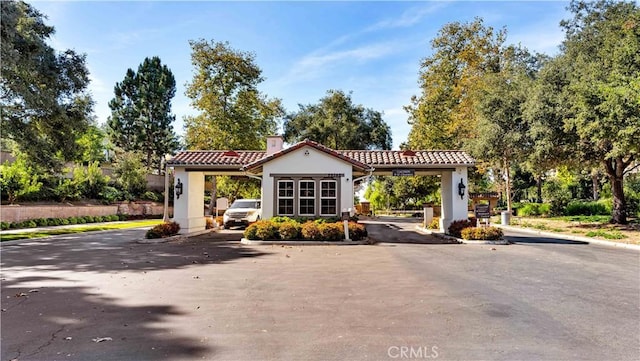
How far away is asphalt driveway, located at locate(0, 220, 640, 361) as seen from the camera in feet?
15.7

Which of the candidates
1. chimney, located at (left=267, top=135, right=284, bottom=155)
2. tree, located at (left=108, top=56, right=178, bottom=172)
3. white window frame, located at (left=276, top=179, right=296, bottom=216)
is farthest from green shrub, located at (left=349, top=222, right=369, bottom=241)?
tree, located at (left=108, top=56, right=178, bottom=172)

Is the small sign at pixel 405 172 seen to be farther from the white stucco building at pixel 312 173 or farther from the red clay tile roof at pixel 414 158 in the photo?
the red clay tile roof at pixel 414 158

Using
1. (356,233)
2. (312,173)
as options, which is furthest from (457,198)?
(312,173)

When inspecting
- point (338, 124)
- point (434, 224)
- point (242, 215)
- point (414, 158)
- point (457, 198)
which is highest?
point (338, 124)

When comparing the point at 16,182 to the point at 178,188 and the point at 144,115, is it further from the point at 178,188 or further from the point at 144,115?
the point at 144,115

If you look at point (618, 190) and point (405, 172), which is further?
point (618, 190)

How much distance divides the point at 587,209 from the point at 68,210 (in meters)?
38.1

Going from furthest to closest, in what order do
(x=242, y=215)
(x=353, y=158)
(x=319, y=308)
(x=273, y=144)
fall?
(x=242, y=215)
(x=273, y=144)
(x=353, y=158)
(x=319, y=308)

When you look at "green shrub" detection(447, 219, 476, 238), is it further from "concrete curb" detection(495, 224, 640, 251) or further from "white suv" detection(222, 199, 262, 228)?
"white suv" detection(222, 199, 262, 228)

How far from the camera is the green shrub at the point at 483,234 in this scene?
56.6ft

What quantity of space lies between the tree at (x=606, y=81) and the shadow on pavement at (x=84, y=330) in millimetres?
16689

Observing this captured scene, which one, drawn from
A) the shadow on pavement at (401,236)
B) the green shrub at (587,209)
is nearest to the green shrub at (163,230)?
the shadow on pavement at (401,236)

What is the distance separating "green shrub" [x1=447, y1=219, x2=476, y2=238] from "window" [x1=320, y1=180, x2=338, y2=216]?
5.33m

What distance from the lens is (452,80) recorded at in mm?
34500
